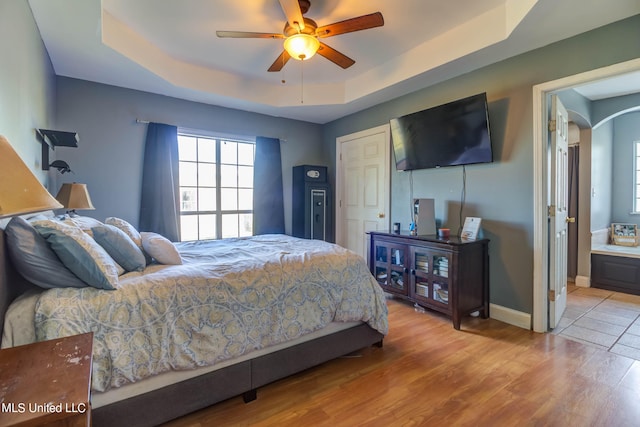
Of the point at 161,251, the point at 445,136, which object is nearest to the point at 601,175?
the point at 445,136

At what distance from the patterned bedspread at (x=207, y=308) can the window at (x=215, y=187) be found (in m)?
1.82

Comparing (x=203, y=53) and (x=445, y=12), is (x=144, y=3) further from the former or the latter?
(x=445, y=12)

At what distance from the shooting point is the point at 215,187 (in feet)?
13.7

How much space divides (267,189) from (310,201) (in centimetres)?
68

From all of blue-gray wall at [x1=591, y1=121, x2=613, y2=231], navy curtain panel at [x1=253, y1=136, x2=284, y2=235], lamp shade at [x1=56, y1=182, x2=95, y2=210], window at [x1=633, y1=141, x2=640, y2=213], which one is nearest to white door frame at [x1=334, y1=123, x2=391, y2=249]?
navy curtain panel at [x1=253, y1=136, x2=284, y2=235]

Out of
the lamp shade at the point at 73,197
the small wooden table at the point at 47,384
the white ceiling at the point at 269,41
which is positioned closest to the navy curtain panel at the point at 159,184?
the white ceiling at the point at 269,41

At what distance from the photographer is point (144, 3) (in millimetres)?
2334

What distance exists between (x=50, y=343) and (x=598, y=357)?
3332mm

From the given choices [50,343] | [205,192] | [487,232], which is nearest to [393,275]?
[487,232]

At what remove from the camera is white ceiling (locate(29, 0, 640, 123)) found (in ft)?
7.33

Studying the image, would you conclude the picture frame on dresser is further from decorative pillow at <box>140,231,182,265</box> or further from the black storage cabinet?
decorative pillow at <box>140,231,182,265</box>

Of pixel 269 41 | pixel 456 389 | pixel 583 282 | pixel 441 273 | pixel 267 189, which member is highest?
pixel 269 41

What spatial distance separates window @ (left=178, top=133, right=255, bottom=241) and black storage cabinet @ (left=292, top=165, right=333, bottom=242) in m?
0.70

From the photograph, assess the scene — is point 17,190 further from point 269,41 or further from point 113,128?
point 113,128
